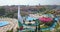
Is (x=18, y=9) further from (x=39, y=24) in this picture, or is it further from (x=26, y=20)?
(x=39, y=24)

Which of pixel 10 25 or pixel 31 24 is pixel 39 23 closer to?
pixel 31 24

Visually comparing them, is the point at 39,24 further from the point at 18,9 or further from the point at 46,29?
the point at 18,9

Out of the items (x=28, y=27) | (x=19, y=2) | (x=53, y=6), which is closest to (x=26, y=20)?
(x=28, y=27)

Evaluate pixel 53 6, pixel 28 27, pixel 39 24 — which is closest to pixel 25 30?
pixel 28 27

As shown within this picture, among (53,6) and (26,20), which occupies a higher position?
(53,6)

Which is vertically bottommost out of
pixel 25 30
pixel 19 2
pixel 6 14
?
pixel 25 30

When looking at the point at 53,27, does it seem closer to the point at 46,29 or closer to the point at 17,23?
the point at 46,29

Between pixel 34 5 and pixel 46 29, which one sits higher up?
pixel 34 5

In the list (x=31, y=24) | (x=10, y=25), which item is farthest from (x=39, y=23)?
(x=10, y=25)
